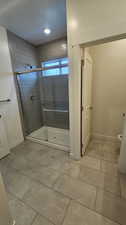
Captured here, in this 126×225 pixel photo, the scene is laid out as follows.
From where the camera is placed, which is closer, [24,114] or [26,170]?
[26,170]

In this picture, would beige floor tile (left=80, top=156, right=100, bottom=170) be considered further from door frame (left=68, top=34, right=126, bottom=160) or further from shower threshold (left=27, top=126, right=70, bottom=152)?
shower threshold (left=27, top=126, right=70, bottom=152)

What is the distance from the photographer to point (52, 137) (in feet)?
9.39

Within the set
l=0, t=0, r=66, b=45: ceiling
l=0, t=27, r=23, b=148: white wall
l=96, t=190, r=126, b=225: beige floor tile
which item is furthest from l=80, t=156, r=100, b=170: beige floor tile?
l=0, t=0, r=66, b=45: ceiling

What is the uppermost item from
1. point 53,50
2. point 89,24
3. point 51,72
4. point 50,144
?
point 53,50

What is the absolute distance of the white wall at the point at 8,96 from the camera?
2178 mm

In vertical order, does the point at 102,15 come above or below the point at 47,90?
above

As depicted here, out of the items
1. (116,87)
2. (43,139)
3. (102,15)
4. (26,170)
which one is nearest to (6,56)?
(102,15)

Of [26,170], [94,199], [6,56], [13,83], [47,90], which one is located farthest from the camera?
[47,90]

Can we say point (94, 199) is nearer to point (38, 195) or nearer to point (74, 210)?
point (74, 210)

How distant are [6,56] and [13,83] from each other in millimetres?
589

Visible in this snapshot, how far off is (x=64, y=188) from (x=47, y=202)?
11.2 inches

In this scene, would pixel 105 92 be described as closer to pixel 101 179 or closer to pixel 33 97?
pixel 101 179

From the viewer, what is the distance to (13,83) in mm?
2441

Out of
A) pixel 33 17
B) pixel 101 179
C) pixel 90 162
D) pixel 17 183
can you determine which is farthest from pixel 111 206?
pixel 33 17
